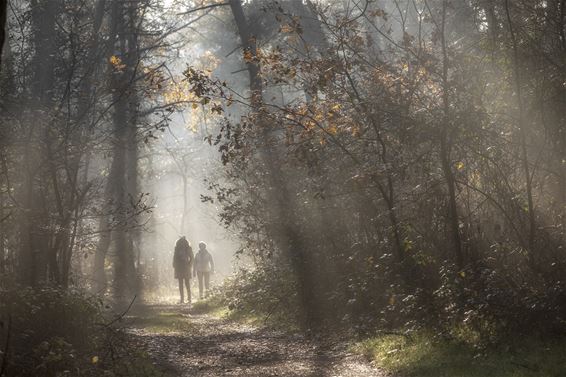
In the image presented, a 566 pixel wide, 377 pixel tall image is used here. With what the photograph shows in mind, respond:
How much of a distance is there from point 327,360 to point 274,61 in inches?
172

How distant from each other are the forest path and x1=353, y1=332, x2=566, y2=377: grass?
35 centimetres

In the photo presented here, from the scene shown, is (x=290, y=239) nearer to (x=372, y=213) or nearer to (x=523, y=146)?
(x=372, y=213)

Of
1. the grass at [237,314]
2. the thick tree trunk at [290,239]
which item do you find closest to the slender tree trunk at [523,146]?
the thick tree trunk at [290,239]

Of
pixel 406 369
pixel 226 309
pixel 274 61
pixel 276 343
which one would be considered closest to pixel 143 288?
pixel 226 309

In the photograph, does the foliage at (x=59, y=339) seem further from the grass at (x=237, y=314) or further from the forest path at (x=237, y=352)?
the grass at (x=237, y=314)

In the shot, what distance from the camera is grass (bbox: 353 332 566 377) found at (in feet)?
23.1

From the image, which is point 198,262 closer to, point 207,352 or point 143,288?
point 143,288

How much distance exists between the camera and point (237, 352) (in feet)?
35.6

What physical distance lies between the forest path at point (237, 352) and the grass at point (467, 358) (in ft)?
1.14

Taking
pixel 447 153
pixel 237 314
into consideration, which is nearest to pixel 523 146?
pixel 447 153

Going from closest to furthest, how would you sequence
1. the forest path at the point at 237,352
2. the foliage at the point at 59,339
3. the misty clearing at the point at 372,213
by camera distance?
the foliage at the point at 59,339
the misty clearing at the point at 372,213
the forest path at the point at 237,352

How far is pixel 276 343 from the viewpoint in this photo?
11656 millimetres

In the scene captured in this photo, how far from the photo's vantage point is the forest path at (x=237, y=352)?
9.07m

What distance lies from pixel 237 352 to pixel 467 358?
4086 mm
